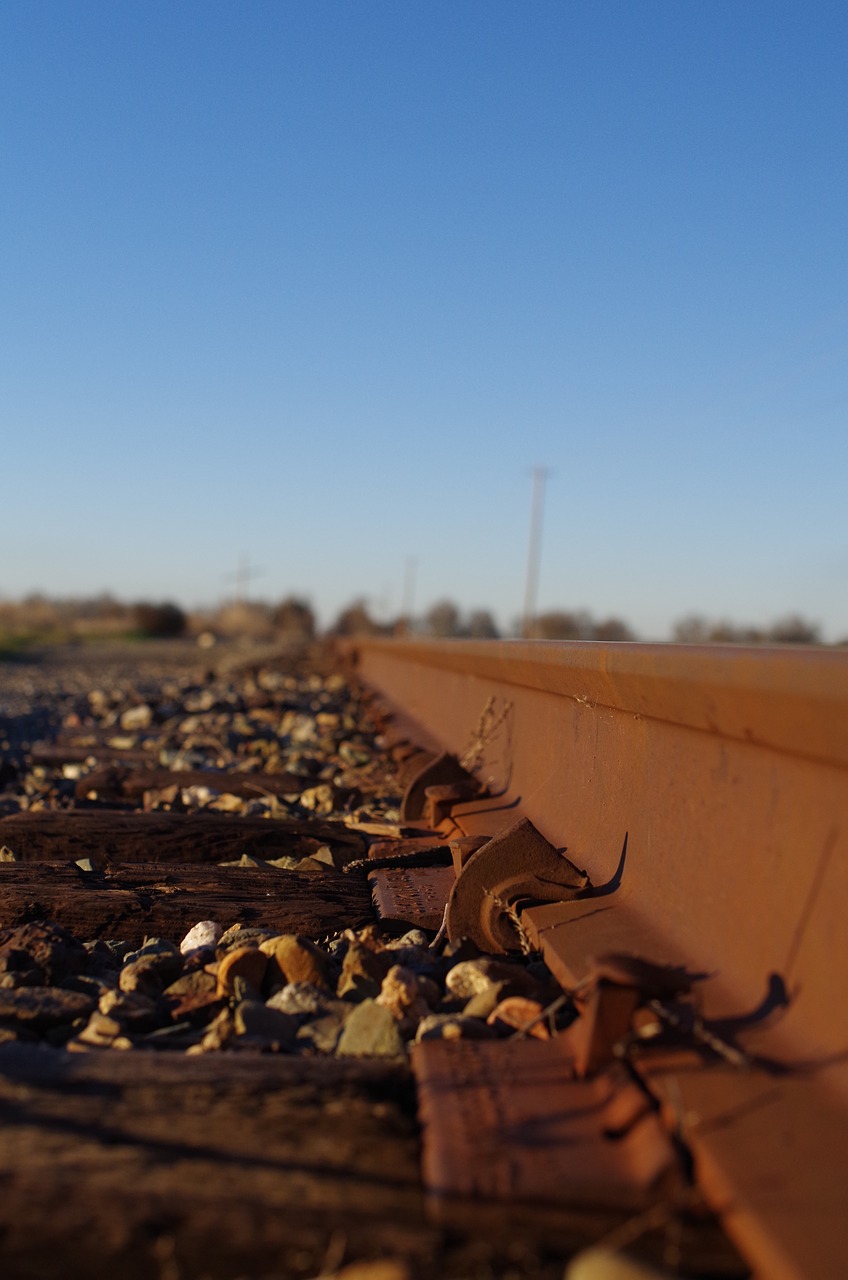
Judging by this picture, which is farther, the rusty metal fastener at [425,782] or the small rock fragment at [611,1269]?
the rusty metal fastener at [425,782]

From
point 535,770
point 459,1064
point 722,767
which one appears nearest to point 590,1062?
point 459,1064

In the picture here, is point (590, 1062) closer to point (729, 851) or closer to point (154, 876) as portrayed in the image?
point (729, 851)

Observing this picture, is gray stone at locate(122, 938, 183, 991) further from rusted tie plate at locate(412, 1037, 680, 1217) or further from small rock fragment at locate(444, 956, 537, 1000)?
rusted tie plate at locate(412, 1037, 680, 1217)

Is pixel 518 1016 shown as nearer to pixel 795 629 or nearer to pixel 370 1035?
pixel 370 1035

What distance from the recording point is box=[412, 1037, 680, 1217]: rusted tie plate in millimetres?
1455

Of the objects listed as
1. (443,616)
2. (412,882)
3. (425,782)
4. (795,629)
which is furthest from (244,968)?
(443,616)

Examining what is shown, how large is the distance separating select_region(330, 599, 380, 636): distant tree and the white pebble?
50.1 m

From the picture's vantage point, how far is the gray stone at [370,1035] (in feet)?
6.81

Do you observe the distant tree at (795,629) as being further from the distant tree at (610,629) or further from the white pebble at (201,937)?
the white pebble at (201,937)

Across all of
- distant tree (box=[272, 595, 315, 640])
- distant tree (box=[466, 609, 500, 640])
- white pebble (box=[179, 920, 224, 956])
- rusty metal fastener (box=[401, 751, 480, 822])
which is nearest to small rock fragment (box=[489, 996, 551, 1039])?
Result: white pebble (box=[179, 920, 224, 956])

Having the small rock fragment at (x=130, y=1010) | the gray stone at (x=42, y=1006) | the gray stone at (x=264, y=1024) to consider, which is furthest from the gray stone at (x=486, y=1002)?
the gray stone at (x=42, y=1006)

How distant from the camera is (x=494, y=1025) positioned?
2.15m

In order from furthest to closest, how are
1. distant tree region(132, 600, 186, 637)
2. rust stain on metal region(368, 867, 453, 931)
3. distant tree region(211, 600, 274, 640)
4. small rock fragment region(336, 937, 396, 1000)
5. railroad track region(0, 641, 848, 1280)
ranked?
distant tree region(211, 600, 274, 640) → distant tree region(132, 600, 186, 637) → rust stain on metal region(368, 867, 453, 931) → small rock fragment region(336, 937, 396, 1000) → railroad track region(0, 641, 848, 1280)

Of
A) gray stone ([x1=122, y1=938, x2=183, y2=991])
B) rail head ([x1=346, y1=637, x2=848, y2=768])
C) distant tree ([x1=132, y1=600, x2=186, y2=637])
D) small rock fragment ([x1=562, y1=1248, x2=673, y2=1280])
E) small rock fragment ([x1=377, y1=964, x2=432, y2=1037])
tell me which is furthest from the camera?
distant tree ([x1=132, y1=600, x2=186, y2=637])
